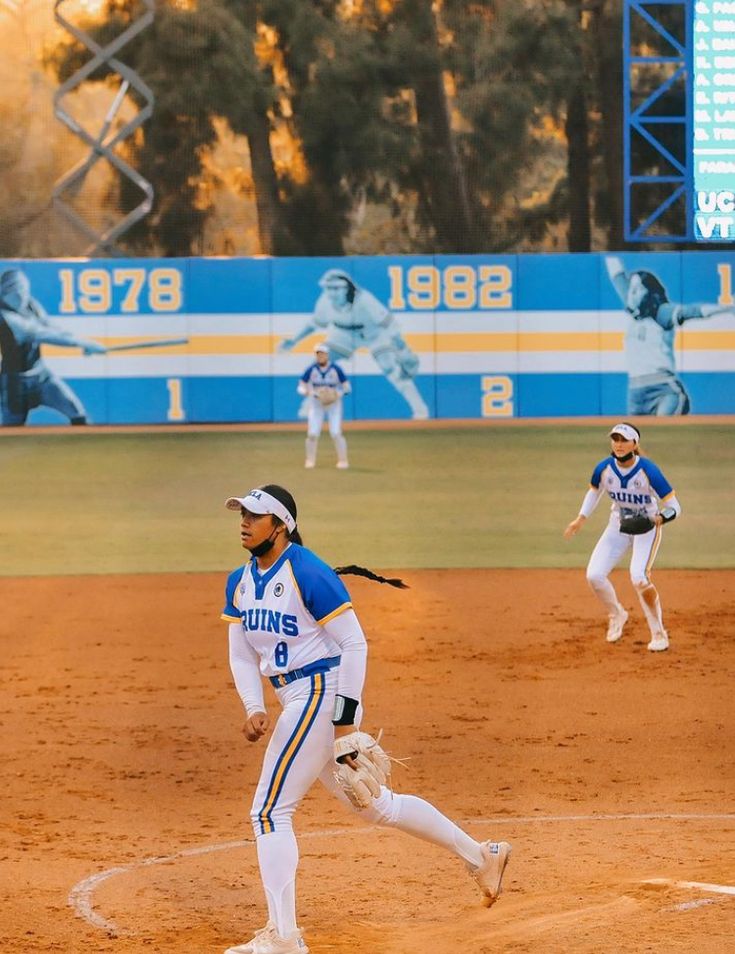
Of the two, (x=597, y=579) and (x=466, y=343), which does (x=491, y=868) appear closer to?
(x=597, y=579)

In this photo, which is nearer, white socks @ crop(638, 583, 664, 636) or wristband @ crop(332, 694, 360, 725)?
wristband @ crop(332, 694, 360, 725)

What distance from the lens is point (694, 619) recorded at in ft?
43.1

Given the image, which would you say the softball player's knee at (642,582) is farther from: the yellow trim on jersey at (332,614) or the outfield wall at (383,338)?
the outfield wall at (383,338)

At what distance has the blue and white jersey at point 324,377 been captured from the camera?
77.5 feet

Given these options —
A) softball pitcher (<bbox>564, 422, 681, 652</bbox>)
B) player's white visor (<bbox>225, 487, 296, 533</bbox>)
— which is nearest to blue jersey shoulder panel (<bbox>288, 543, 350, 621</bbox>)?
player's white visor (<bbox>225, 487, 296, 533</bbox>)

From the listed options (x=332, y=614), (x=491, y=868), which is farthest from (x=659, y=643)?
(x=332, y=614)

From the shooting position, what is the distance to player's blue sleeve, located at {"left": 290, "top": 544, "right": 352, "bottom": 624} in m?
6.07

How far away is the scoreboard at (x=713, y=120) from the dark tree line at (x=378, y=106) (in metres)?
15.5

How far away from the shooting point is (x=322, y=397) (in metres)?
23.5

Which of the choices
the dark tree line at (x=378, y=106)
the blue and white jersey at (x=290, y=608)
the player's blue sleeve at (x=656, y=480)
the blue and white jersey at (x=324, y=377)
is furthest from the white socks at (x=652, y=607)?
the dark tree line at (x=378, y=106)

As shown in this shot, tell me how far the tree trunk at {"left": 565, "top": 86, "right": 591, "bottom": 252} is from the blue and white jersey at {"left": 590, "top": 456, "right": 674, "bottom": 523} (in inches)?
1149

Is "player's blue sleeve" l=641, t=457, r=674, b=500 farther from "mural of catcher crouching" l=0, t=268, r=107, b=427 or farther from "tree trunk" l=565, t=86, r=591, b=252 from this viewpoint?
"tree trunk" l=565, t=86, r=591, b=252

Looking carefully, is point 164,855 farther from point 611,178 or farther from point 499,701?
point 611,178

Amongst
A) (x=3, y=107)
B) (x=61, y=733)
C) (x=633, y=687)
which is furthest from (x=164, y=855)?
(x=3, y=107)
